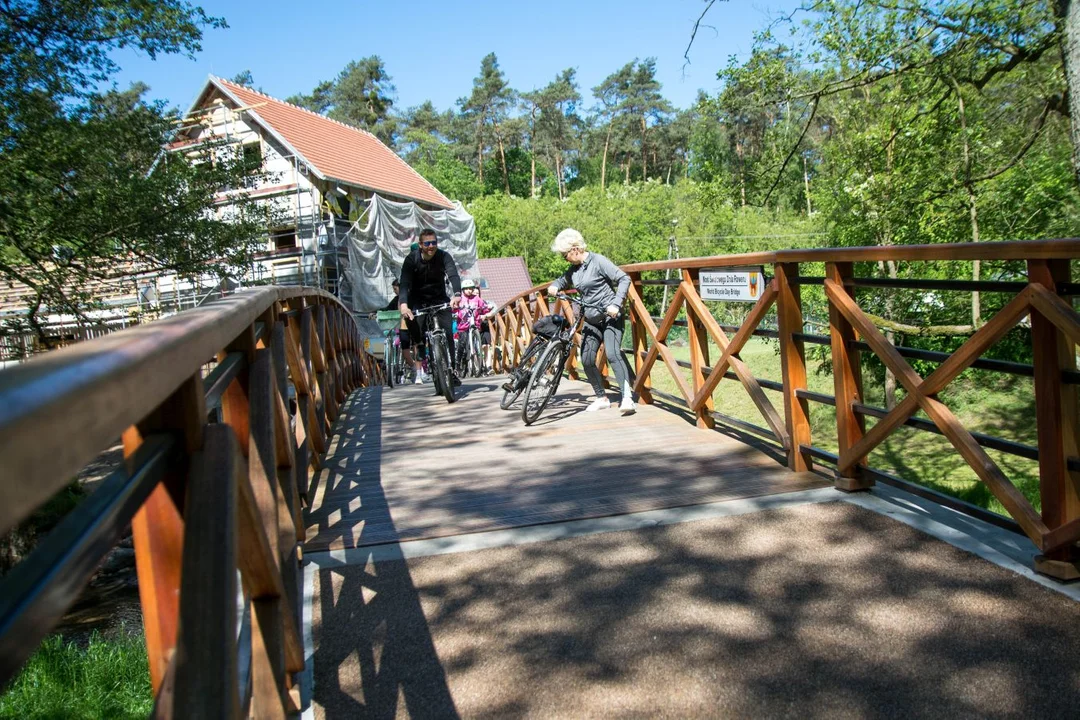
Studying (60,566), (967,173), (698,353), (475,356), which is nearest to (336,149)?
(475,356)

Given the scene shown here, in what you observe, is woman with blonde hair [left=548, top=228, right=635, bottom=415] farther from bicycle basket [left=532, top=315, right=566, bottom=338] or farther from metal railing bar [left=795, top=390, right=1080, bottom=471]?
metal railing bar [left=795, top=390, right=1080, bottom=471]

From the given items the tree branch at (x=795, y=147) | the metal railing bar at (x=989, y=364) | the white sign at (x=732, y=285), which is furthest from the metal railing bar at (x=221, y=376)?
the tree branch at (x=795, y=147)

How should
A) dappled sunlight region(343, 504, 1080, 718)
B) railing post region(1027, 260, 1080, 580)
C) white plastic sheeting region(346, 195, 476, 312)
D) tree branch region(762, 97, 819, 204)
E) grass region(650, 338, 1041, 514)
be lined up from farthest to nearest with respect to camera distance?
white plastic sheeting region(346, 195, 476, 312) < grass region(650, 338, 1041, 514) < tree branch region(762, 97, 819, 204) < railing post region(1027, 260, 1080, 580) < dappled sunlight region(343, 504, 1080, 718)

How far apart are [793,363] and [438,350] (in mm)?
4820

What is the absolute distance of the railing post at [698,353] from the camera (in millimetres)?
6703

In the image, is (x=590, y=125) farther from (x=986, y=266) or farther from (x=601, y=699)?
(x=601, y=699)

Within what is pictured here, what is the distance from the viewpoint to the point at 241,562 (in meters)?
2.34

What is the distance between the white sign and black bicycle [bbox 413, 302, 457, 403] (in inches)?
142

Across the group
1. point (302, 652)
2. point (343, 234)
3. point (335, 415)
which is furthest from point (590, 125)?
point (302, 652)

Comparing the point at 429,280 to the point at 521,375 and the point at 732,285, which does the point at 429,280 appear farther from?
the point at 732,285

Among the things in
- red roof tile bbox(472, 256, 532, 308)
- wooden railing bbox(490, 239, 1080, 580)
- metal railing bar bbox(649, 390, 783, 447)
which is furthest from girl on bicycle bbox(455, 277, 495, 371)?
red roof tile bbox(472, 256, 532, 308)

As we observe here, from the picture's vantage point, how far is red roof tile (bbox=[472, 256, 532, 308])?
39562 millimetres

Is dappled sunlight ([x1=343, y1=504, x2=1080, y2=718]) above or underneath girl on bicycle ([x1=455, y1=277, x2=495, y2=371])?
underneath

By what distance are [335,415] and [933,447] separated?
46.4 feet
